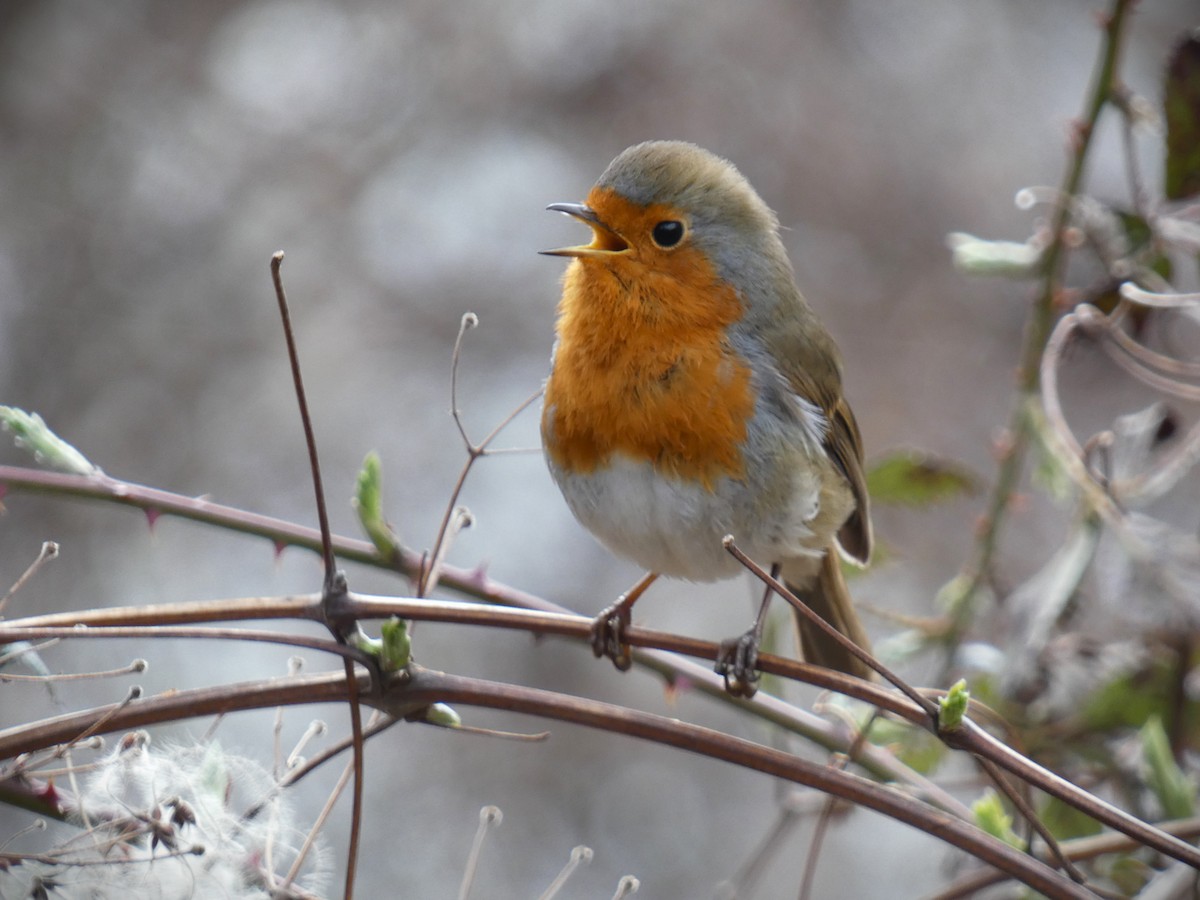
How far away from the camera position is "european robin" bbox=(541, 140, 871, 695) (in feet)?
6.76

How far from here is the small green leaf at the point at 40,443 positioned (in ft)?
4.71

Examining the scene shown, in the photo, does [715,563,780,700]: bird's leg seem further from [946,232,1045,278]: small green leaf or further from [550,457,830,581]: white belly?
[946,232,1045,278]: small green leaf

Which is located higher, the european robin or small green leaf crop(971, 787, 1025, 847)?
the european robin

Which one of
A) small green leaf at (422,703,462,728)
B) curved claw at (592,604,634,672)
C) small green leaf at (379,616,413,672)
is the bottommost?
small green leaf at (422,703,462,728)

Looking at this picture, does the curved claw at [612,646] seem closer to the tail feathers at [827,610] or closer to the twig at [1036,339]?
the tail feathers at [827,610]

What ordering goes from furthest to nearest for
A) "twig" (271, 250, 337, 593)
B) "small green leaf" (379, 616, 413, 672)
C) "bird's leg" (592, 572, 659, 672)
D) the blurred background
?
1. the blurred background
2. "bird's leg" (592, 572, 659, 672)
3. "small green leaf" (379, 616, 413, 672)
4. "twig" (271, 250, 337, 593)

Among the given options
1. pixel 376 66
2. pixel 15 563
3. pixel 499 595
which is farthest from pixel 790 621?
pixel 376 66

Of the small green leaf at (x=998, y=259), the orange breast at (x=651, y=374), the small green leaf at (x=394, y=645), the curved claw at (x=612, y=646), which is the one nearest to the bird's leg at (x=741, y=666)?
the curved claw at (x=612, y=646)

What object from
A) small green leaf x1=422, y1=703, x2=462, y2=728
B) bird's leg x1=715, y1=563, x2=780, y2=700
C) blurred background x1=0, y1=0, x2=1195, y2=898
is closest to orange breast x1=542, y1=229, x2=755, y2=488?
bird's leg x1=715, y1=563, x2=780, y2=700

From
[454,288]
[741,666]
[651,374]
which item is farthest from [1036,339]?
[454,288]

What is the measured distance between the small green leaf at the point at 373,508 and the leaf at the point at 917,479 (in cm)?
113

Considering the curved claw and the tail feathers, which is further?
the tail feathers

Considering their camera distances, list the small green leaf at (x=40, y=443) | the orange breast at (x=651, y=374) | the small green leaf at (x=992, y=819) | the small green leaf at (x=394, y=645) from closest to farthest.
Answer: the small green leaf at (x=394, y=645) < the small green leaf at (x=40, y=443) < the small green leaf at (x=992, y=819) < the orange breast at (x=651, y=374)

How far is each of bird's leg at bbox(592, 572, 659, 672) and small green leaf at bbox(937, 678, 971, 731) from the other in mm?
360
